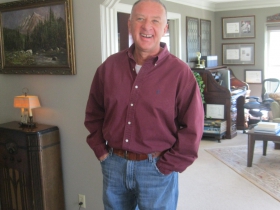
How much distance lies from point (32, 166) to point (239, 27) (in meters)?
5.58

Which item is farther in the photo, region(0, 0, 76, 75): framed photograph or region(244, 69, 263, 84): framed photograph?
region(244, 69, 263, 84): framed photograph

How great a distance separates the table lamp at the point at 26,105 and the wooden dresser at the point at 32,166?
67 millimetres

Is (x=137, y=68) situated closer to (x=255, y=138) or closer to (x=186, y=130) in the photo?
(x=186, y=130)

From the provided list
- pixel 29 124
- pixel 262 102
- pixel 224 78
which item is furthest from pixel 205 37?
pixel 29 124

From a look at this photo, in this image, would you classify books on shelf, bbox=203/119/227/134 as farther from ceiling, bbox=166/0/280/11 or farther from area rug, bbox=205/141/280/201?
ceiling, bbox=166/0/280/11

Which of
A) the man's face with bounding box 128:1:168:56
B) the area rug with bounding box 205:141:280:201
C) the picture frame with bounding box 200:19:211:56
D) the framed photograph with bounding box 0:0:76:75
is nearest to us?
the man's face with bounding box 128:1:168:56

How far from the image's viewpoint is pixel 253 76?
6926 millimetres

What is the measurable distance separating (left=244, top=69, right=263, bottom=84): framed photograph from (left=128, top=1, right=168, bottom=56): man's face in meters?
5.72

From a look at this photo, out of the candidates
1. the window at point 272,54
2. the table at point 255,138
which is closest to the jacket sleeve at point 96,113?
the table at point 255,138

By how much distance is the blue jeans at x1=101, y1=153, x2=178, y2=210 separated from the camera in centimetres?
162

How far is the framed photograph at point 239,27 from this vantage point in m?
6.81

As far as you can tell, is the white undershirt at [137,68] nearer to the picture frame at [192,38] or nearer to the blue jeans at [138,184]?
the blue jeans at [138,184]

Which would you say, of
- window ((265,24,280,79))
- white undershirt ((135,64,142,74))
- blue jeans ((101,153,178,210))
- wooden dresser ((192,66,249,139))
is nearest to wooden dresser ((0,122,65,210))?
blue jeans ((101,153,178,210))

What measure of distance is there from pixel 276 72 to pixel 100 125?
5933mm
